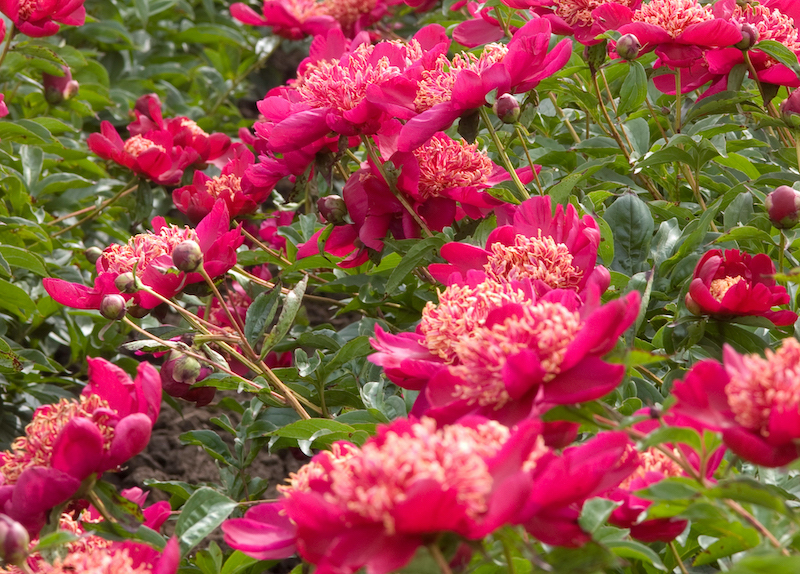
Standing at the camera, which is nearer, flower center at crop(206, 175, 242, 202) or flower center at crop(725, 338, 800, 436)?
flower center at crop(725, 338, 800, 436)

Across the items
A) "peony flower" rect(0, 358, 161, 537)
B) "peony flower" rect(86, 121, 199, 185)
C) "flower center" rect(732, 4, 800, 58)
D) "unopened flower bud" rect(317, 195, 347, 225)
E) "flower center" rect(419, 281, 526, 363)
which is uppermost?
"flower center" rect(732, 4, 800, 58)

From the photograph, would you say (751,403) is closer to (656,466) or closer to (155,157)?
(656,466)

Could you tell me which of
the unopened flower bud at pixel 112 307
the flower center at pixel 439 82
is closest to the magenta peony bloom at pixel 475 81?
the flower center at pixel 439 82

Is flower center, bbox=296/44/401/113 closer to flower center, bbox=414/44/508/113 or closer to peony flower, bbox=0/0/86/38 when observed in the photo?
flower center, bbox=414/44/508/113

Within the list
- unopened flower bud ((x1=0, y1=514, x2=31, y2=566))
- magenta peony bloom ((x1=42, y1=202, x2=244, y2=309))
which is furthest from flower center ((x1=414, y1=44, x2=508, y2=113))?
unopened flower bud ((x1=0, y1=514, x2=31, y2=566))

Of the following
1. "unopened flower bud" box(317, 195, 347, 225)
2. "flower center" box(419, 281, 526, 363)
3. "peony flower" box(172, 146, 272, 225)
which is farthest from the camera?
"peony flower" box(172, 146, 272, 225)

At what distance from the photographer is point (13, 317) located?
6.12 feet

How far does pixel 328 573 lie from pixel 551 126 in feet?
4.01

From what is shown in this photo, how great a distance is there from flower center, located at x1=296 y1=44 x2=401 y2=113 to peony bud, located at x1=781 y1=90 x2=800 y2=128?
513 mm

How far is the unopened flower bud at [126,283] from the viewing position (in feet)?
3.32

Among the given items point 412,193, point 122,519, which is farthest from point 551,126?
point 122,519

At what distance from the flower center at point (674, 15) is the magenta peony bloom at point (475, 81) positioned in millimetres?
159

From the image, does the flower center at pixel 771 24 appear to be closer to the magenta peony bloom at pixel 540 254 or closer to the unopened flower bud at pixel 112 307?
the magenta peony bloom at pixel 540 254

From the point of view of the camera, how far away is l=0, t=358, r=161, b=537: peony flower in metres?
0.70
